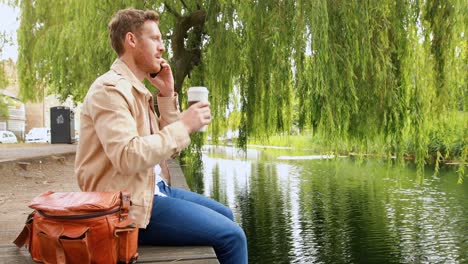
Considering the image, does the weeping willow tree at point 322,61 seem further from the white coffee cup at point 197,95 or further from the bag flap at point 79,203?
the bag flap at point 79,203

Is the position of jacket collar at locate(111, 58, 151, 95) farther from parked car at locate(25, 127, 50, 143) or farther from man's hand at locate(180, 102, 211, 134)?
parked car at locate(25, 127, 50, 143)

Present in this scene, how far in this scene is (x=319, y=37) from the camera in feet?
16.1

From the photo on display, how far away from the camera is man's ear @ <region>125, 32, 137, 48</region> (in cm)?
208

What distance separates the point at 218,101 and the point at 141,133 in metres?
4.50

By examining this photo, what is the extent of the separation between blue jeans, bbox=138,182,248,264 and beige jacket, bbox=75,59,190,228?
3.8 inches

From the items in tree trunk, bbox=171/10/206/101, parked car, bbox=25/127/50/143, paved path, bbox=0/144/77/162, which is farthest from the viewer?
parked car, bbox=25/127/50/143

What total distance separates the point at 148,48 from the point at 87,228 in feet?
2.47

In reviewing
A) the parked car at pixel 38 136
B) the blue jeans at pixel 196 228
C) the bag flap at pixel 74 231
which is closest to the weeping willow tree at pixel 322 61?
the blue jeans at pixel 196 228

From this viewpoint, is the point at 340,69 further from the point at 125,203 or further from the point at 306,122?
the point at 125,203

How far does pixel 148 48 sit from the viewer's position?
212cm

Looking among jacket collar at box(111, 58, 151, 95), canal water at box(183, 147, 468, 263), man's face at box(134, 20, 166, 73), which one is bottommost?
canal water at box(183, 147, 468, 263)

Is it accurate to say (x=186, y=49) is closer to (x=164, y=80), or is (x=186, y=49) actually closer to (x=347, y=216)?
(x=347, y=216)

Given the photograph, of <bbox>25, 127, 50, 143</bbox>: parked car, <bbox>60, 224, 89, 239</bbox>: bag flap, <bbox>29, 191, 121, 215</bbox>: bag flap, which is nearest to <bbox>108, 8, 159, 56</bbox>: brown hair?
<bbox>29, 191, 121, 215</bbox>: bag flap

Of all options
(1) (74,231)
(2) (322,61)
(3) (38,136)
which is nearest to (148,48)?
(1) (74,231)
